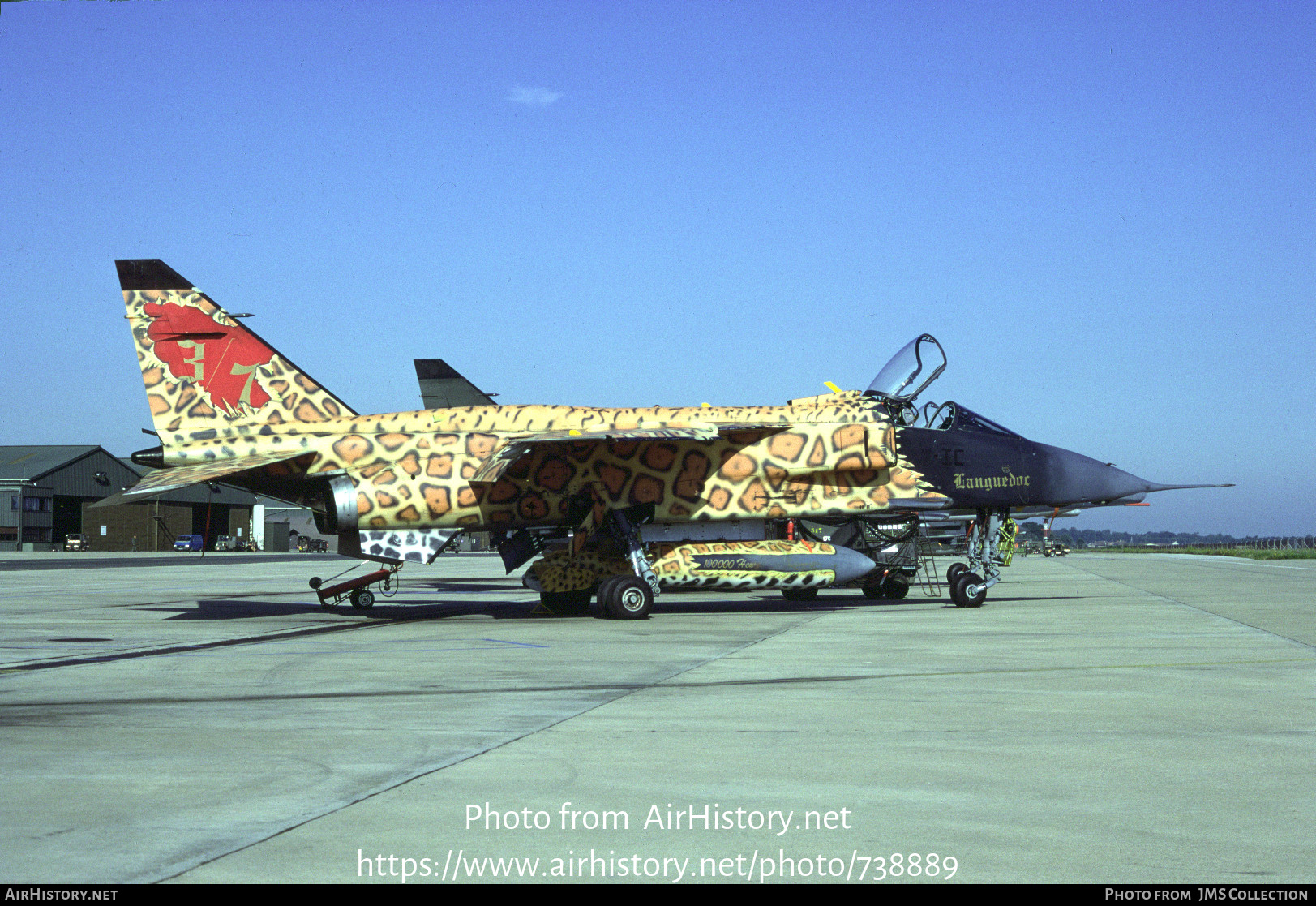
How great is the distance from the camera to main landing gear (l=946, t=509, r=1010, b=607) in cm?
1967

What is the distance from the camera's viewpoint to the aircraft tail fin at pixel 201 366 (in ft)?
60.1

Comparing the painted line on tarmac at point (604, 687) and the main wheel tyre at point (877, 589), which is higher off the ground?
the painted line on tarmac at point (604, 687)

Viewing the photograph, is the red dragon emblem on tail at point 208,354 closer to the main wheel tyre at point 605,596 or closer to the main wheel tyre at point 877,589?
the main wheel tyre at point 605,596

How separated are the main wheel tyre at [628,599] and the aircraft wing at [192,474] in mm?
5193

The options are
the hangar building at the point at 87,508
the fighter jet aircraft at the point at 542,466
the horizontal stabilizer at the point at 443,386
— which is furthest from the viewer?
the hangar building at the point at 87,508

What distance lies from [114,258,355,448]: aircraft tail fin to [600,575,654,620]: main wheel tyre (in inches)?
212

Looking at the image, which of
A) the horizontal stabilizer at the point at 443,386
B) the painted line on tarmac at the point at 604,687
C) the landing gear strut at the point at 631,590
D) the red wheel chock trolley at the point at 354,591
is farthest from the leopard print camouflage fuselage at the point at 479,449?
the horizontal stabilizer at the point at 443,386

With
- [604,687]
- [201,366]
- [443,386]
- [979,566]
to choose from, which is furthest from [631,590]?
[443,386]

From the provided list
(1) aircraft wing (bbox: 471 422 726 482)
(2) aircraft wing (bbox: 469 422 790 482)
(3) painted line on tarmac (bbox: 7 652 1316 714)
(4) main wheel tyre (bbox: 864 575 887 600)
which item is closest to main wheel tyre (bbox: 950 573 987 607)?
(4) main wheel tyre (bbox: 864 575 887 600)

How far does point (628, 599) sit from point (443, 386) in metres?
15.6

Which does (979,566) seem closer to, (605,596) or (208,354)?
(605,596)

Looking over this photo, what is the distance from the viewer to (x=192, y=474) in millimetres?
16578

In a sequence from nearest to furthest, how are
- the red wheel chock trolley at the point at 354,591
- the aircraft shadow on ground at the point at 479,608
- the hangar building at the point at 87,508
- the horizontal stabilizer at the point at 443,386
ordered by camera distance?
the aircraft shadow on ground at the point at 479,608 < the red wheel chock trolley at the point at 354,591 < the horizontal stabilizer at the point at 443,386 < the hangar building at the point at 87,508

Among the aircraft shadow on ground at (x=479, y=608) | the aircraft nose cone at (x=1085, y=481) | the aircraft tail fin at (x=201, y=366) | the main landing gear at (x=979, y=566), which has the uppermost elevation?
the aircraft tail fin at (x=201, y=366)
